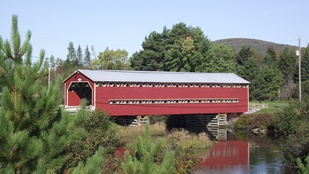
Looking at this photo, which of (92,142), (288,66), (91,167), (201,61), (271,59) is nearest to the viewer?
(91,167)

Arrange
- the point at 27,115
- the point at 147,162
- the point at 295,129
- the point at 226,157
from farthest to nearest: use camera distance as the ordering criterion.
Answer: the point at 295,129, the point at 226,157, the point at 147,162, the point at 27,115

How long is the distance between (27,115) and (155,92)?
87.6ft

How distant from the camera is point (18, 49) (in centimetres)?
541

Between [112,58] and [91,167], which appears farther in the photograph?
[112,58]

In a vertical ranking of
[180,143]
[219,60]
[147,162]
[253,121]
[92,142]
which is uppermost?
[219,60]

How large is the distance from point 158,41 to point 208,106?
23.1 meters

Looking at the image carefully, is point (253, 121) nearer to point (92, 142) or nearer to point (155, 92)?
point (155, 92)

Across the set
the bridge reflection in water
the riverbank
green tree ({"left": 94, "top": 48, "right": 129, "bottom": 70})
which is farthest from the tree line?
the riverbank

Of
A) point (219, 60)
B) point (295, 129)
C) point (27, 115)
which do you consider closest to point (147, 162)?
point (27, 115)

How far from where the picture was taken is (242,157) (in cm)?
2214

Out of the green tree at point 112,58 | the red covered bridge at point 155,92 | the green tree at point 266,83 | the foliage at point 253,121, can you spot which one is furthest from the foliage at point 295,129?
the green tree at point 112,58

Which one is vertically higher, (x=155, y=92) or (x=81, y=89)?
(x=81, y=89)

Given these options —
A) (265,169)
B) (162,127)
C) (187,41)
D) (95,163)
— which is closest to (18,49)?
(95,163)

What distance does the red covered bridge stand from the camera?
29.6 meters
